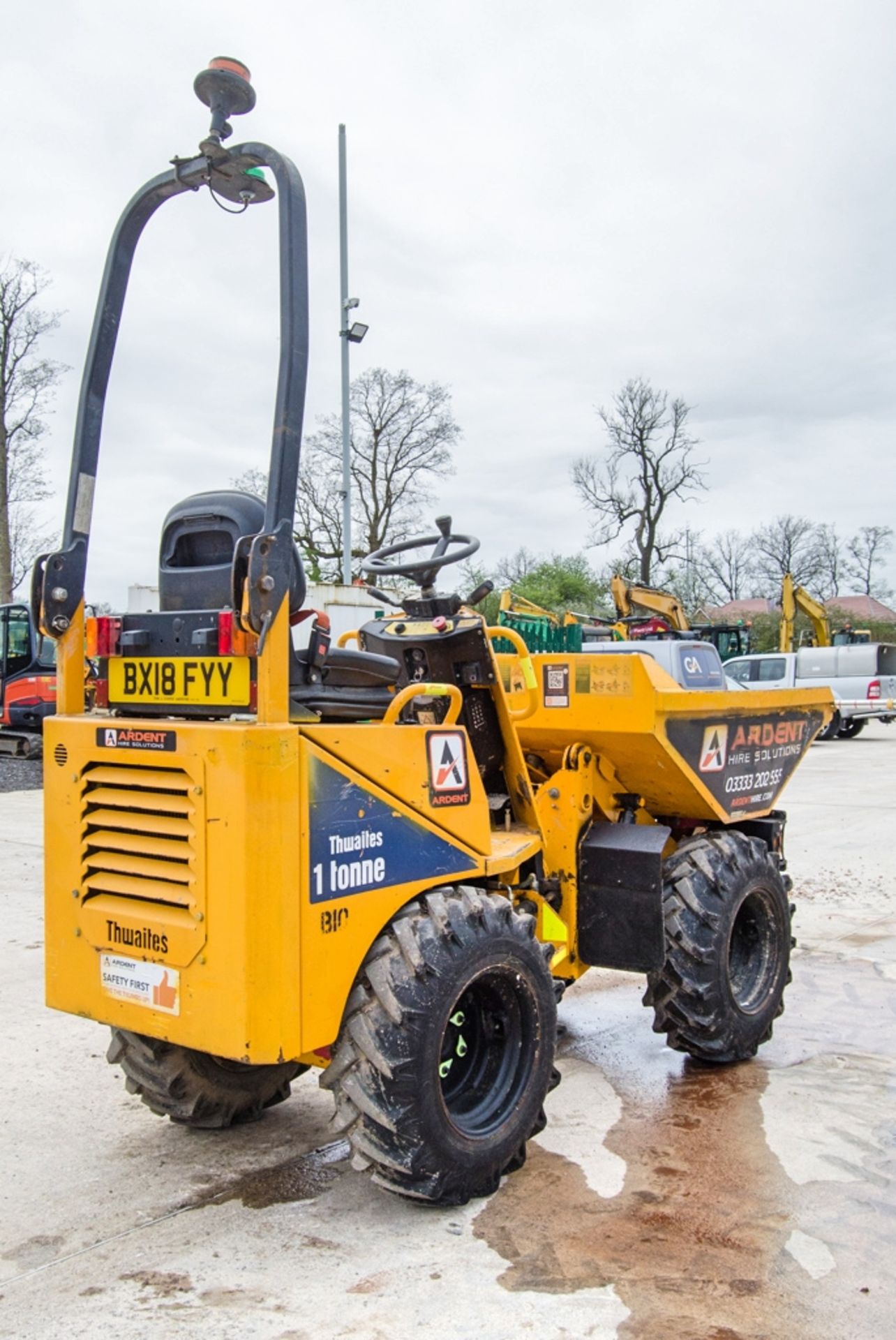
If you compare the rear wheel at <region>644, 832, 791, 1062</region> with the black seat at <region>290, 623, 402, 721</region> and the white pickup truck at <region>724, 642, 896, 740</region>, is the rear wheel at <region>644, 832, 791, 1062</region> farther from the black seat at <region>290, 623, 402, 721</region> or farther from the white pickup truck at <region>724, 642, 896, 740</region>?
the white pickup truck at <region>724, 642, 896, 740</region>

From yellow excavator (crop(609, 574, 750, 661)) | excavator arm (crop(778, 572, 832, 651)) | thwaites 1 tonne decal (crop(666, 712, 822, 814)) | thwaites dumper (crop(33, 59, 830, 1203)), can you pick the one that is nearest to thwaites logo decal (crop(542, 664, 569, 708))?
thwaites dumper (crop(33, 59, 830, 1203))

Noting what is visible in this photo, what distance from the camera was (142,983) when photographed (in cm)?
326

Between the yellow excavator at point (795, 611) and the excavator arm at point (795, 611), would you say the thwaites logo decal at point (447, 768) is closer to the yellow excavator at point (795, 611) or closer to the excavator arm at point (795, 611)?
the yellow excavator at point (795, 611)

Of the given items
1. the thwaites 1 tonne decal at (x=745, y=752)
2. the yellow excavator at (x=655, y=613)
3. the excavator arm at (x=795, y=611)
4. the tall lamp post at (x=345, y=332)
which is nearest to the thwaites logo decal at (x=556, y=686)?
the thwaites 1 tonne decal at (x=745, y=752)

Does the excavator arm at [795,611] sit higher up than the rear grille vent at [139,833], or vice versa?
the excavator arm at [795,611]

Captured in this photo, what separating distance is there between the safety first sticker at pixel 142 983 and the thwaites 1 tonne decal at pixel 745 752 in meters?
2.11

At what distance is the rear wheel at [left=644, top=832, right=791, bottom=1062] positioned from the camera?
14.7ft

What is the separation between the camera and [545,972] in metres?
3.69

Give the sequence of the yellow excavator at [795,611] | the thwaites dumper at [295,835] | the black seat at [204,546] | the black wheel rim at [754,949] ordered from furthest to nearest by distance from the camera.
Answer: the yellow excavator at [795,611], the black wheel rim at [754,949], the black seat at [204,546], the thwaites dumper at [295,835]

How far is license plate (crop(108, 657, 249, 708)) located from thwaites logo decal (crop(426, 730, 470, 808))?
0.62m

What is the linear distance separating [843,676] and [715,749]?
2044cm

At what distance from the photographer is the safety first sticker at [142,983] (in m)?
3.17

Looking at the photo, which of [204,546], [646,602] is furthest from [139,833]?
[646,602]

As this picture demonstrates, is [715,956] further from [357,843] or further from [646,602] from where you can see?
[646,602]
